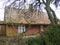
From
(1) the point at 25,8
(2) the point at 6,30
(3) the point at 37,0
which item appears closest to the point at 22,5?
(1) the point at 25,8

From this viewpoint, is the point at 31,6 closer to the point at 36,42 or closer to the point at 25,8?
the point at 25,8

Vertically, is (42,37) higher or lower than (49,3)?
lower

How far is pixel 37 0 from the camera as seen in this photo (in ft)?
71.5

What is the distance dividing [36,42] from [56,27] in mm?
971

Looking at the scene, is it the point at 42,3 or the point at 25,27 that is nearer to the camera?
the point at 42,3

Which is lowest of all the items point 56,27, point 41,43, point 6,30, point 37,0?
point 6,30

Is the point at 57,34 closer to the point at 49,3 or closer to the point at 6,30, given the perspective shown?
the point at 49,3

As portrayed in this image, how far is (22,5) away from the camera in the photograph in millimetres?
20875

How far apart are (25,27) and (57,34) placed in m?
25.7

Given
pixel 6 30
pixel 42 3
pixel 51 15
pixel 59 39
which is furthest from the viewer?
pixel 6 30

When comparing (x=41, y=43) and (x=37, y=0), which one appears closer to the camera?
(x=41, y=43)

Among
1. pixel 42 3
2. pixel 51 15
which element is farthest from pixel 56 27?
pixel 42 3

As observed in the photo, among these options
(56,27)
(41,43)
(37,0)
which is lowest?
(41,43)

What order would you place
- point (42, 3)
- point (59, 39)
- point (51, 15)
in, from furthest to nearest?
1. point (42, 3)
2. point (51, 15)
3. point (59, 39)
